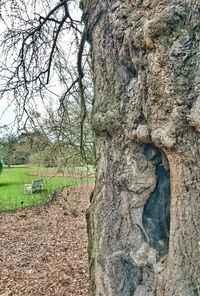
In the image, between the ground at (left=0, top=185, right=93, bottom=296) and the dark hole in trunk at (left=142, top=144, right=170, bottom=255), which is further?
the ground at (left=0, top=185, right=93, bottom=296)

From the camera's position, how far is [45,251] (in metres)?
6.95

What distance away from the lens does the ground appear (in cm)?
504

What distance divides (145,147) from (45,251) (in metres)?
5.37

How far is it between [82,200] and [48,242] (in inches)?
154

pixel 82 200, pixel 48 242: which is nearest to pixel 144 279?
pixel 48 242

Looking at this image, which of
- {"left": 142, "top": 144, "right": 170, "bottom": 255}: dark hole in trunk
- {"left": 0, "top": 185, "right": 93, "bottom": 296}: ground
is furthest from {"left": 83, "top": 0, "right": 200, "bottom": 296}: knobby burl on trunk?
{"left": 0, "top": 185, "right": 93, "bottom": 296}: ground

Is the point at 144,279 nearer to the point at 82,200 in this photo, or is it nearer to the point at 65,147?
the point at 65,147

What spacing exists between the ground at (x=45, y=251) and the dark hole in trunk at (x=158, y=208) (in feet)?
9.62

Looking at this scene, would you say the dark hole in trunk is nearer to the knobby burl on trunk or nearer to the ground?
the knobby burl on trunk

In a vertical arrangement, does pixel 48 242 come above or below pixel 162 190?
below

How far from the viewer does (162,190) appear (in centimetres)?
210

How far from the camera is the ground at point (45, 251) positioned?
16.5 ft

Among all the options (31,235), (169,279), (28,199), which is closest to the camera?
(169,279)

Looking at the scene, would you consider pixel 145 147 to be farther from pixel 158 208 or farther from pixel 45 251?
pixel 45 251
